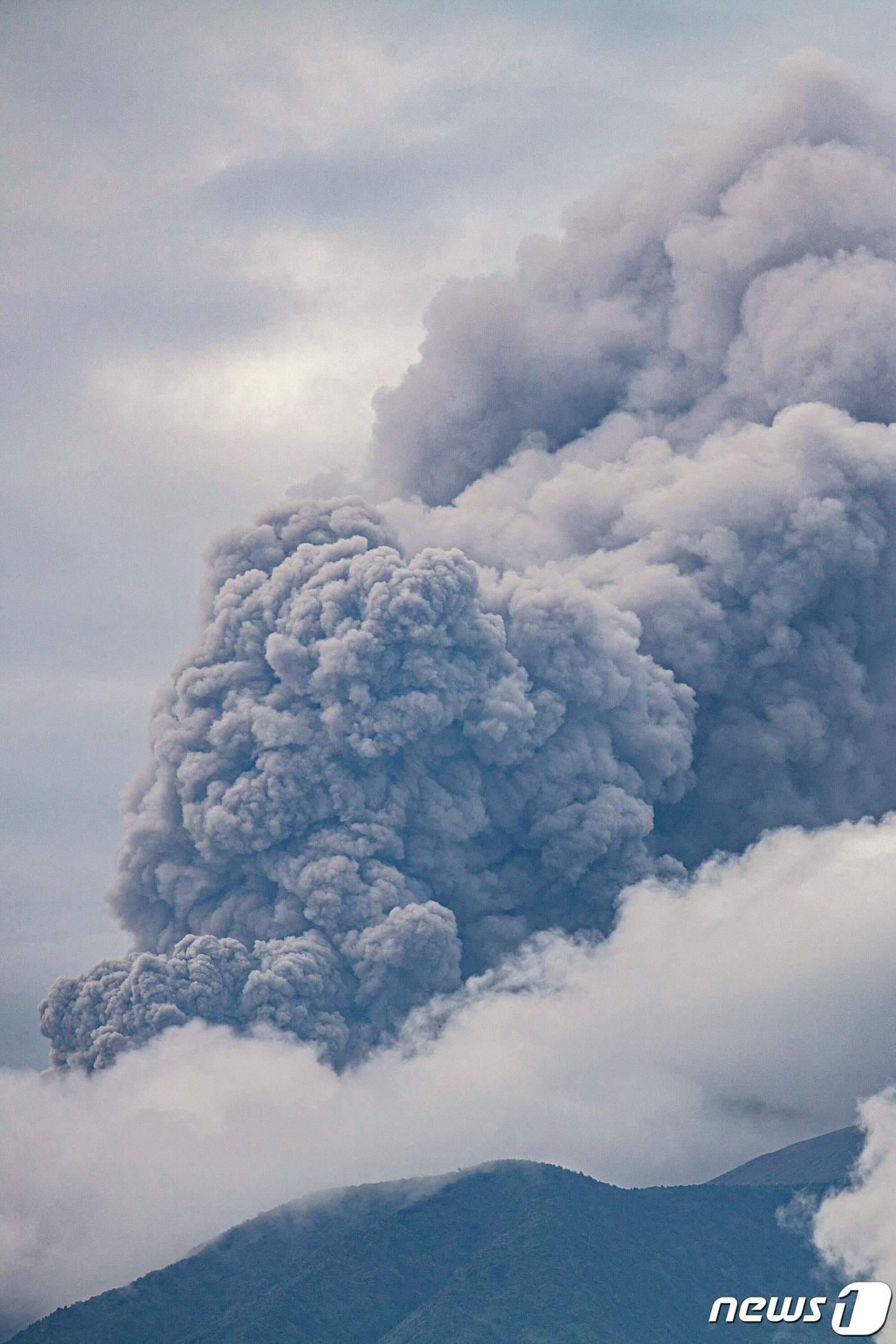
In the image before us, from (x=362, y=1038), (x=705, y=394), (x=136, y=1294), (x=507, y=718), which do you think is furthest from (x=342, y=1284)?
(x=705, y=394)

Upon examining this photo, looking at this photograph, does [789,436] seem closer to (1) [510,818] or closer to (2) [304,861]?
(1) [510,818]

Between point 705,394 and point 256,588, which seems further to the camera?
point 705,394

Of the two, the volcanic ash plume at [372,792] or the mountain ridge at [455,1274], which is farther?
the mountain ridge at [455,1274]

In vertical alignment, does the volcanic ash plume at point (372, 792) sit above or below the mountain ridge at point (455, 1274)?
above

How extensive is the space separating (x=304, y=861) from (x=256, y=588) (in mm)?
8883

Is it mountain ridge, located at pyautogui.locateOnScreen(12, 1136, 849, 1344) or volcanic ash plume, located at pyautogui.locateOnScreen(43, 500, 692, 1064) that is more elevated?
volcanic ash plume, located at pyautogui.locateOnScreen(43, 500, 692, 1064)

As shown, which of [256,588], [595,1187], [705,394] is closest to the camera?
[256,588]

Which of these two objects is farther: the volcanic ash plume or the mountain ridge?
the mountain ridge

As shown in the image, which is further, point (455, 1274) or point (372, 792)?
point (455, 1274)

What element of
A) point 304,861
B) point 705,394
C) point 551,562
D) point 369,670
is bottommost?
point 304,861

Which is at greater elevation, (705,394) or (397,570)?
(705,394)

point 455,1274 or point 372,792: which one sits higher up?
point 372,792

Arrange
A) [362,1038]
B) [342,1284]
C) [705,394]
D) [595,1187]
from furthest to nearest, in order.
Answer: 1. [595,1187]
2. [342,1284]
3. [705,394]
4. [362,1038]

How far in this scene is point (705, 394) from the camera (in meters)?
65.6
